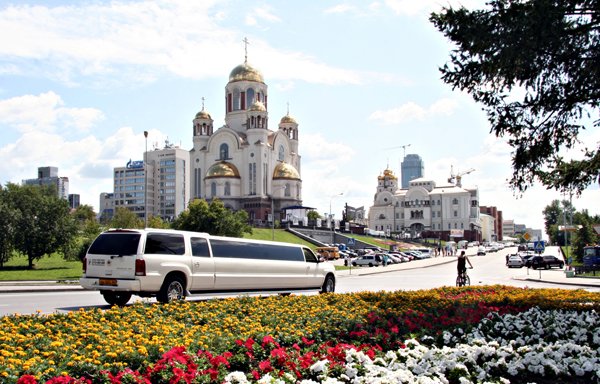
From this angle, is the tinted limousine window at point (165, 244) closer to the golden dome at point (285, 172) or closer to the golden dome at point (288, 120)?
the golden dome at point (285, 172)

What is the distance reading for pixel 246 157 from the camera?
9950 centimetres

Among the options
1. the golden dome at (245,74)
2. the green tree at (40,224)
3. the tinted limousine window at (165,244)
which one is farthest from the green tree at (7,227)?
the golden dome at (245,74)

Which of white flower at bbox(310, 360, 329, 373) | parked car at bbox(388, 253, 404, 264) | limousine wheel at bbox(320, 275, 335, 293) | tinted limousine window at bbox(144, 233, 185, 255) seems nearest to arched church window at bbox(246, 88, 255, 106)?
parked car at bbox(388, 253, 404, 264)

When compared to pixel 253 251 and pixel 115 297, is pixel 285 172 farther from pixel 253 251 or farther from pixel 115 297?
pixel 115 297

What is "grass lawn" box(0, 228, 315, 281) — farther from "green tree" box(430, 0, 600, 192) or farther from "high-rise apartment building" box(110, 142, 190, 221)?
"high-rise apartment building" box(110, 142, 190, 221)

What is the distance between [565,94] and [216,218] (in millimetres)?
40469

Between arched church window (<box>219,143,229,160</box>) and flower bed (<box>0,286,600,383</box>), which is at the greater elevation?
arched church window (<box>219,143,229,160</box>)

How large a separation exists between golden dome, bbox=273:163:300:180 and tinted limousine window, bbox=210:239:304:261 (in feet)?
262

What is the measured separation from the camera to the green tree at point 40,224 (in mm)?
41500

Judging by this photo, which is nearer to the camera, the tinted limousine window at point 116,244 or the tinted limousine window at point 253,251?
the tinted limousine window at point 116,244

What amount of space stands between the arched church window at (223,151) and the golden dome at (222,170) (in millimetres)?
2944

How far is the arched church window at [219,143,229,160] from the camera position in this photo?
102 metres

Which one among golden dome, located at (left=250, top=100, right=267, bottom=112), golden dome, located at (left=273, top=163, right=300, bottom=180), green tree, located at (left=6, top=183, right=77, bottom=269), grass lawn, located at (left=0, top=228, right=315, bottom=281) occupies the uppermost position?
golden dome, located at (left=250, top=100, right=267, bottom=112)

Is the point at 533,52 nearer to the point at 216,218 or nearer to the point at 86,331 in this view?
the point at 86,331
